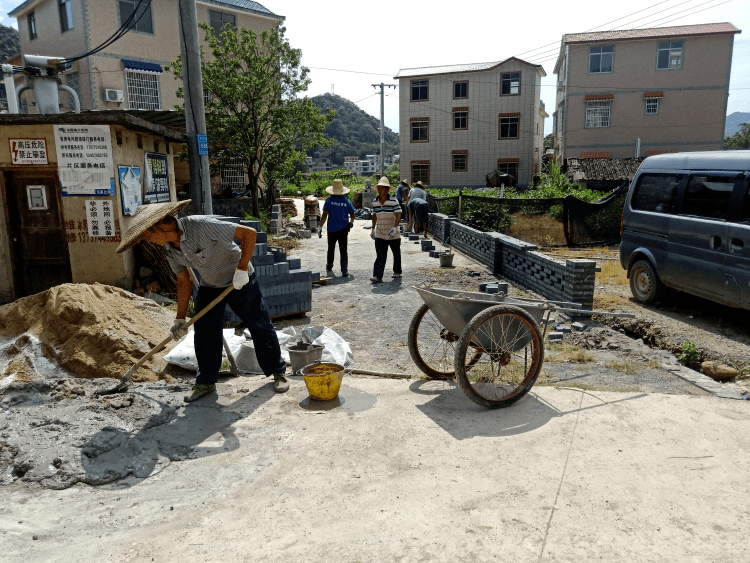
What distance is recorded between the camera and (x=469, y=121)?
3559 cm

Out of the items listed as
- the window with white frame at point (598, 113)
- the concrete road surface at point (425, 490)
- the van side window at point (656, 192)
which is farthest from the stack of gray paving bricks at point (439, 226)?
A: the window with white frame at point (598, 113)

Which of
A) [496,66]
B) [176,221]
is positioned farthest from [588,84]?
[176,221]

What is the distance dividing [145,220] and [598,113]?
103ft

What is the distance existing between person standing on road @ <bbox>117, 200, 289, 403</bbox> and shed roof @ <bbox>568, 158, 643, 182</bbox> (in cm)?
2252

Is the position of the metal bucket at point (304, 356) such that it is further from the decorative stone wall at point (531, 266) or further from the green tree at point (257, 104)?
the green tree at point (257, 104)

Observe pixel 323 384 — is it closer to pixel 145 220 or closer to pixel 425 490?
pixel 425 490

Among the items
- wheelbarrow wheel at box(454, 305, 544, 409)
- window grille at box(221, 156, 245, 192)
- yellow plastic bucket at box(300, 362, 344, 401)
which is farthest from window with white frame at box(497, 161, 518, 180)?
yellow plastic bucket at box(300, 362, 344, 401)

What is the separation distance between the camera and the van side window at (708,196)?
6.47 m

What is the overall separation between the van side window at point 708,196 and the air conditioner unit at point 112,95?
68.1ft

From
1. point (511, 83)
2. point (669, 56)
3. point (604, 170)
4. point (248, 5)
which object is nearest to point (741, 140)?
point (669, 56)

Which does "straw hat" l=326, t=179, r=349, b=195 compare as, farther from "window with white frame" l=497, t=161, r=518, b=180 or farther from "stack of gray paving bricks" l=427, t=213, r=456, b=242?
"window with white frame" l=497, t=161, r=518, b=180

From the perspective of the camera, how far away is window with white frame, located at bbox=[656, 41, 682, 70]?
96.8ft

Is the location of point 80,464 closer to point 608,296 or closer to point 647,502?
point 647,502

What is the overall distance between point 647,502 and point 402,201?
53.6 ft
